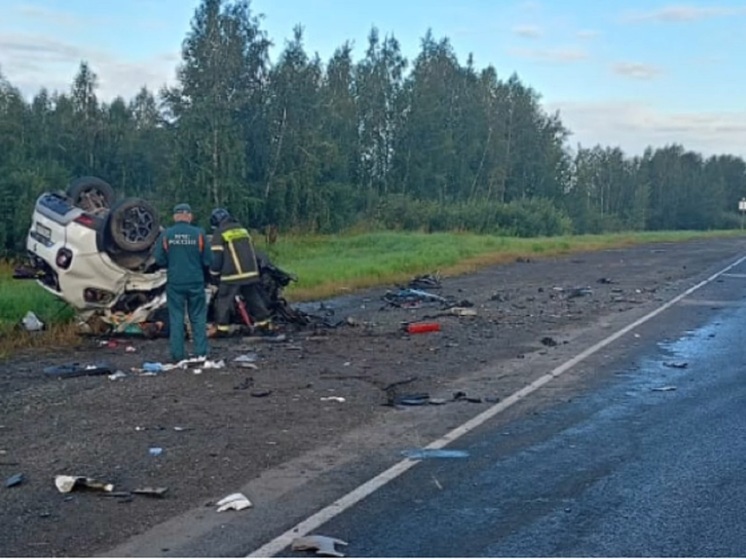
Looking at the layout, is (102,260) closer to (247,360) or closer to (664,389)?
(247,360)

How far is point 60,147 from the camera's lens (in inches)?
2260

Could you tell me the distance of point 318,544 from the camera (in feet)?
17.5

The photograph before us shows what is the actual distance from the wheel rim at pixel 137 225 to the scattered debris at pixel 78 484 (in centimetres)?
735

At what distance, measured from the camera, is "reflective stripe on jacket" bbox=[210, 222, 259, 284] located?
520 inches

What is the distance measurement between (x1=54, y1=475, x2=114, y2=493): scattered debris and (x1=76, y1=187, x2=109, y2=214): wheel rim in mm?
8298

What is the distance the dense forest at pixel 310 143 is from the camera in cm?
4391

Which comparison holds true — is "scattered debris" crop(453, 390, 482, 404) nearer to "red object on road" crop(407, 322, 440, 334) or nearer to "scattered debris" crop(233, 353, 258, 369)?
"scattered debris" crop(233, 353, 258, 369)

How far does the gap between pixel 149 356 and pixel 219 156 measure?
3226 centimetres

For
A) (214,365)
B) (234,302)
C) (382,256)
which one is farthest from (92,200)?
(382,256)

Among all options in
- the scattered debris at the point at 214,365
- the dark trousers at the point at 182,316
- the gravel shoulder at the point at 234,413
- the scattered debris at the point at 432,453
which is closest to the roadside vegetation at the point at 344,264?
the gravel shoulder at the point at 234,413

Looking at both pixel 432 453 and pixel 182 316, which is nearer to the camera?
pixel 432 453

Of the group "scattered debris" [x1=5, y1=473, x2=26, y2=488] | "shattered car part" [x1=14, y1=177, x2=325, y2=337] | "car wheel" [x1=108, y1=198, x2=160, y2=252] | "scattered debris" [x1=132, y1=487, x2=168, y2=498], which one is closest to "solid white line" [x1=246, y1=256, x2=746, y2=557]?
"scattered debris" [x1=132, y1=487, x2=168, y2=498]

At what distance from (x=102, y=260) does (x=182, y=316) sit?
206 cm

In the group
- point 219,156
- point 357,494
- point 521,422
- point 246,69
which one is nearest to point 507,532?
point 357,494
